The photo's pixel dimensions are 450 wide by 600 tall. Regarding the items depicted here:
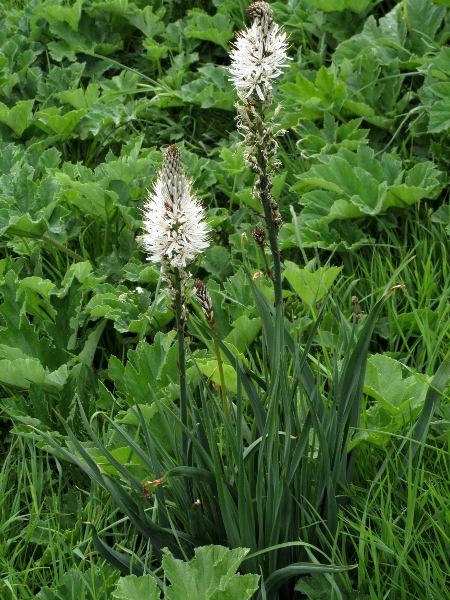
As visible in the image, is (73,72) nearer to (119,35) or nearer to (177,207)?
(119,35)

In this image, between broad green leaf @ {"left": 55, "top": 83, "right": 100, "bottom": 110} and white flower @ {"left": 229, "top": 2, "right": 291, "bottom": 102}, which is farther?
broad green leaf @ {"left": 55, "top": 83, "right": 100, "bottom": 110}

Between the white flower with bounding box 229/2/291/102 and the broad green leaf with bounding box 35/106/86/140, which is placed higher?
the broad green leaf with bounding box 35/106/86/140

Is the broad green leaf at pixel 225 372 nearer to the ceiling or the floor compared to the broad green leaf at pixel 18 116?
nearer to the floor

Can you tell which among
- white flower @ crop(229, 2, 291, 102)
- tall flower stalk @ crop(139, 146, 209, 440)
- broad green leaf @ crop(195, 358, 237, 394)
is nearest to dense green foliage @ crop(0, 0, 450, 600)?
broad green leaf @ crop(195, 358, 237, 394)

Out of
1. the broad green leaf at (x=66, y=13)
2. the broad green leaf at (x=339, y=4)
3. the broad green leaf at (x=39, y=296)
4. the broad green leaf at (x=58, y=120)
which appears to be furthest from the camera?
the broad green leaf at (x=66, y=13)

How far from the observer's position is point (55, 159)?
12.2ft

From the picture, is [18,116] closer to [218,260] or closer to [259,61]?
[218,260]

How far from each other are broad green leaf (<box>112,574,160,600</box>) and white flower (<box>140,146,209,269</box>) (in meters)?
0.69

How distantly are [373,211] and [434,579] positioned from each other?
1.68m

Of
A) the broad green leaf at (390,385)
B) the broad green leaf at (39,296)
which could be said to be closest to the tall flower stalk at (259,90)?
the broad green leaf at (390,385)

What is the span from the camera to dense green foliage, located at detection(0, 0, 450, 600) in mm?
1942

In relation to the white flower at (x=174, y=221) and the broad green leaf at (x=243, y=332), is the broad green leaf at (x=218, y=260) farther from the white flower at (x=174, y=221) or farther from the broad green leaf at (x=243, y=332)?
the white flower at (x=174, y=221)

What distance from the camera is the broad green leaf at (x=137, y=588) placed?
1700mm

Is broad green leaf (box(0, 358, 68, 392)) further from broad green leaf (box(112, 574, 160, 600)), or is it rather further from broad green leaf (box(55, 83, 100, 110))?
broad green leaf (box(55, 83, 100, 110))
